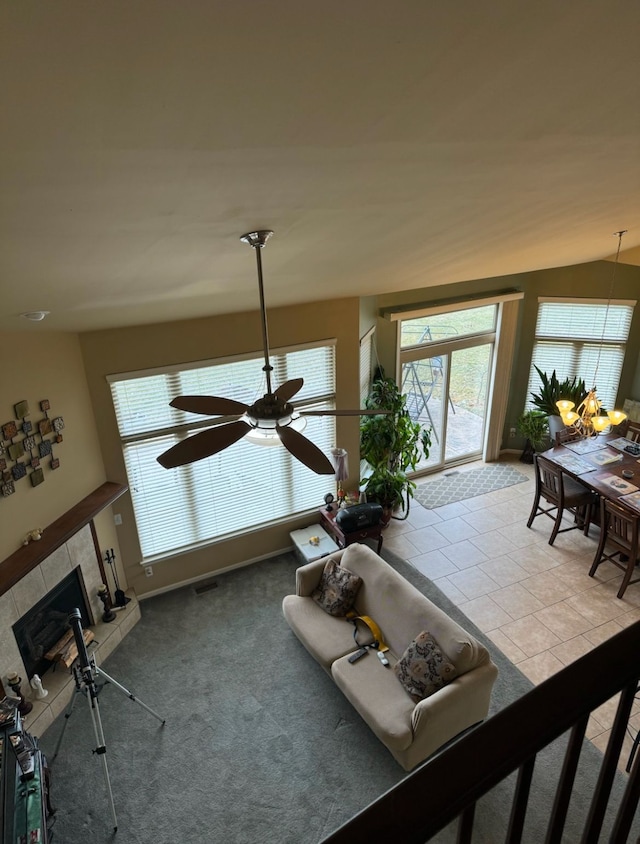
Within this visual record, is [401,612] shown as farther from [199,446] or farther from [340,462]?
[199,446]

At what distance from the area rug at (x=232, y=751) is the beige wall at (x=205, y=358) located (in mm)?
666

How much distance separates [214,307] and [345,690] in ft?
11.1

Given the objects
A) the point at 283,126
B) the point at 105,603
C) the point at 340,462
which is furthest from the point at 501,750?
the point at 340,462

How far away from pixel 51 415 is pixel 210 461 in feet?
5.49

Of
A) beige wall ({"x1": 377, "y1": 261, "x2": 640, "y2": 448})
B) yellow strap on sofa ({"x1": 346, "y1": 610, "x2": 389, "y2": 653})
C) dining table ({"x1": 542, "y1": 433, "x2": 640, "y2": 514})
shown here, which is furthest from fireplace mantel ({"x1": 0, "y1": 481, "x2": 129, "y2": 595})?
dining table ({"x1": 542, "y1": 433, "x2": 640, "y2": 514})

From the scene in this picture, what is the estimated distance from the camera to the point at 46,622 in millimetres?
4824

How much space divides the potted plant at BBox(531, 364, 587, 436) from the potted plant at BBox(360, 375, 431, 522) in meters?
2.15

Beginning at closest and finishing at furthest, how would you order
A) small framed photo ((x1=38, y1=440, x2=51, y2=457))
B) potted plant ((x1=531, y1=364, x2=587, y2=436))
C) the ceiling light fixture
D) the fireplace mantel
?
the fireplace mantel, small framed photo ((x1=38, y1=440, x2=51, y2=457)), the ceiling light fixture, potted plant ((x1=531, y1=364, x2=587, y2=436))

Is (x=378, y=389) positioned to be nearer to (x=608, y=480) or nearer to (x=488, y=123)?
(x=608, y=480)

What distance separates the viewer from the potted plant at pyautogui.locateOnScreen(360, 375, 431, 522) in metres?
6.69

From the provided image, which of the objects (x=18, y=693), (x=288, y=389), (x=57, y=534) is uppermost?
(x=288, y=389)

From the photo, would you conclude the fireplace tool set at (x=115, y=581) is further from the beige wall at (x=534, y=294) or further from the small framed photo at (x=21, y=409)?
the beige wall at (x=534, y=294)

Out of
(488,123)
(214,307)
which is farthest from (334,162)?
(214,307)

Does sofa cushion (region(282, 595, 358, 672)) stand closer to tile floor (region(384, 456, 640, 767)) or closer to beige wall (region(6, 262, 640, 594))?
beige wall (region(6, 262, 640, 594))
